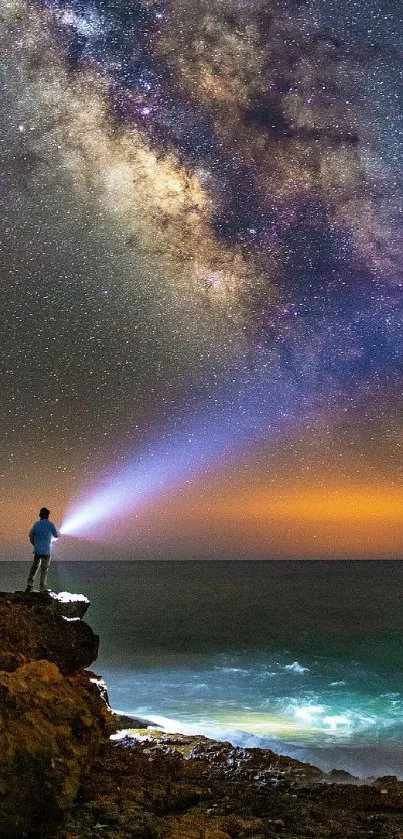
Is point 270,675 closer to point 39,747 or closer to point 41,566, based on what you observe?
point 41,566

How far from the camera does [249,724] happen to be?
29.1 m

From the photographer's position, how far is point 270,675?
4769 cm

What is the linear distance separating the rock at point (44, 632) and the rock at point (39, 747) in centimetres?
236

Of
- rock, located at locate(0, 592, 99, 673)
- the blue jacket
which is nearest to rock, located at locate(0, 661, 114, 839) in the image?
rock, located at locate(0, 592, 99, 673)

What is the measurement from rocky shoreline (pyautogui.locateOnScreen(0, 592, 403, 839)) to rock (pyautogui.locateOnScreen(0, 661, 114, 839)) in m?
0.01

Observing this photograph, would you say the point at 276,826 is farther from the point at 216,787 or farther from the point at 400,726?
the point at 400,726

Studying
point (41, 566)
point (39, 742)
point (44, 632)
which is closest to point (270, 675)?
point (41, 566)

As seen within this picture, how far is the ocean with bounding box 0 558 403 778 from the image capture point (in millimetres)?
27062

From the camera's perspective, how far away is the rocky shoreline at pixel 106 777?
8.48 metres

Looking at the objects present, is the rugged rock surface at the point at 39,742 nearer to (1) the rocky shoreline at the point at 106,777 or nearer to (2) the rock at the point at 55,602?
(1) the rocky shoreline at the point at 106,777

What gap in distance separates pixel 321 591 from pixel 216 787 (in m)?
155

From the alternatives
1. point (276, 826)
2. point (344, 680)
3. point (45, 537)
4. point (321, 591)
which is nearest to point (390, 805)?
point (276, 826)

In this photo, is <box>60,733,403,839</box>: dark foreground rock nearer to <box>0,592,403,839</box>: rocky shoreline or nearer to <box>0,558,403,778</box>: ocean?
<box>0,592,403,839</box>: rocky shoreline

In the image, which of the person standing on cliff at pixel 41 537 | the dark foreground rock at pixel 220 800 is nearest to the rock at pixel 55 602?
the person standing on cliff at pixel 41 537
